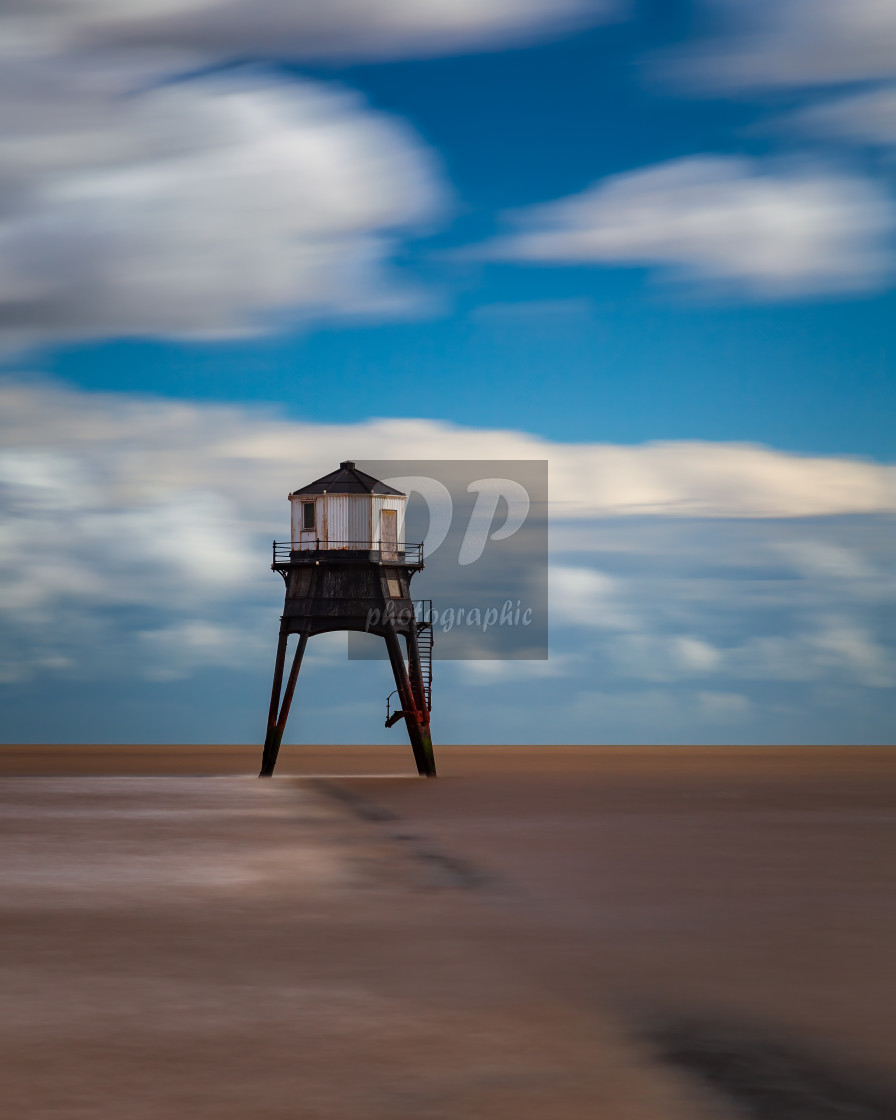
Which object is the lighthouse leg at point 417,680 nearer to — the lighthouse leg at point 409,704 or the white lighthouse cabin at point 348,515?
the lighthouse leg at point 409,704

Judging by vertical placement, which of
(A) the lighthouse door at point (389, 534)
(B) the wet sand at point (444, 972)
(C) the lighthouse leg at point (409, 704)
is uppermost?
(A) the lighthouse door at point (389, 534)

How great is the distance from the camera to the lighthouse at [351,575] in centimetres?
4100

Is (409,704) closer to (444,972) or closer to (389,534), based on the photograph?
(389,534)

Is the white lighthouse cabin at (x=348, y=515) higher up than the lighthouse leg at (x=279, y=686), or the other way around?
the white lighthouse cabin at (x=348, y=515)

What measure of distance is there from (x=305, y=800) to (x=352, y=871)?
15479mm

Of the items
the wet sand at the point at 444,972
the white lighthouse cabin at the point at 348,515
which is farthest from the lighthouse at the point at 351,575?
the wet sand at the point at 444,972

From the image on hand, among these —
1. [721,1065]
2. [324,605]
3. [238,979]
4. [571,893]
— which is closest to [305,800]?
[324,605]

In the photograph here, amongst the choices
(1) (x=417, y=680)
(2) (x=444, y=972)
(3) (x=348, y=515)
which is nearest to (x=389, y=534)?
(3) (x=348, y=515)

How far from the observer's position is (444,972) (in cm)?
1366

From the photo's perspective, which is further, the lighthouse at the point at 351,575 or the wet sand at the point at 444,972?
the lighthouse at the point at 351,575

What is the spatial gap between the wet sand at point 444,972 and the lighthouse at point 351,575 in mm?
12995

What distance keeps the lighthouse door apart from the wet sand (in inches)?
558

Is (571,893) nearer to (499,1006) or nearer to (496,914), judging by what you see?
(496,914)

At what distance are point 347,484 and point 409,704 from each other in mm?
6303
